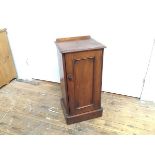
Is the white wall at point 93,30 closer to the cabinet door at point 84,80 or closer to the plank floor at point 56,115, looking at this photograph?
the plank floor at point 56,115

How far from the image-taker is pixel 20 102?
2.07 metres

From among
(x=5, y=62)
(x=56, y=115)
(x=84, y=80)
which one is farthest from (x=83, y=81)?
(x=5, y=62)

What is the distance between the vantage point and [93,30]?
191cm

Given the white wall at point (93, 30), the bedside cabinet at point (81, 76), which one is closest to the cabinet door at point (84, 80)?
the bedside cabinet at point (81, 76)

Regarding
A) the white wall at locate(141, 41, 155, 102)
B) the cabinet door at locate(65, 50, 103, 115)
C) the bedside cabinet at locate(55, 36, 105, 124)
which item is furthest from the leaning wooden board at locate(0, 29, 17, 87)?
the white wall at locate(141, 41, 155, 102)

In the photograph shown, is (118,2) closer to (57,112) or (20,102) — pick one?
(57,112)

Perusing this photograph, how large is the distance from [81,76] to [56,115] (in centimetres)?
61

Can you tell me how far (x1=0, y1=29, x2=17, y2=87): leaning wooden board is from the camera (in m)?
2.29

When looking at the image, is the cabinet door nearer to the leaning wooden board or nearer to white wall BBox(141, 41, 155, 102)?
white wall BBox(141, 41, 155, 102)

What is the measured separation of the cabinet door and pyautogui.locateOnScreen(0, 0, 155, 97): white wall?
53 centimetres

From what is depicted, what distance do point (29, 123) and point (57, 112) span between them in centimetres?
33

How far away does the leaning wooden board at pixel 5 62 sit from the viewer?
229cm

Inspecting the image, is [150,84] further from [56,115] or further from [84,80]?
[56,115]
